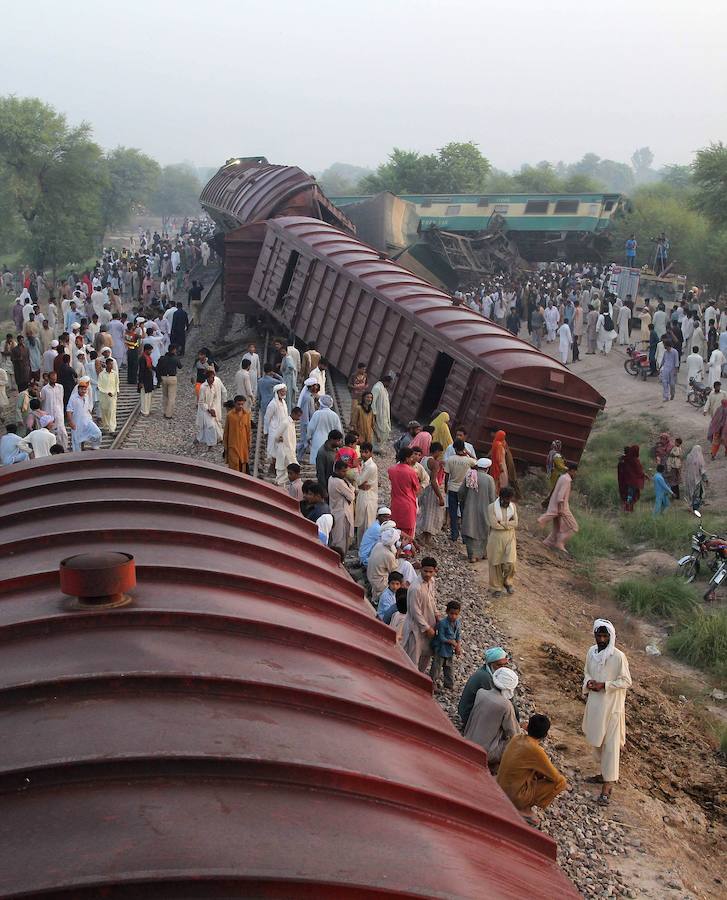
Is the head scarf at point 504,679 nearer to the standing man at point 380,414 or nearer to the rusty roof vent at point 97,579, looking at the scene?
the rusty roof vent at point 97,579

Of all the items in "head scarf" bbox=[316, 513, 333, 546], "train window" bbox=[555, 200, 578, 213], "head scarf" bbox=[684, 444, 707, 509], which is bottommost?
"head scarf" bbox=[684, 444, 707, 509]

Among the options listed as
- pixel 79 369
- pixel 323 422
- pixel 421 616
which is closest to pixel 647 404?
pixel 323 422

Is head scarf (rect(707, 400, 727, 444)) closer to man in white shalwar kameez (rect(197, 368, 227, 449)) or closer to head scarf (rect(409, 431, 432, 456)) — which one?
head scarf (rect(409, 431, 432, 456))

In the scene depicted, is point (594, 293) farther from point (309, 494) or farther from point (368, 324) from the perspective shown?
point (309, 494)

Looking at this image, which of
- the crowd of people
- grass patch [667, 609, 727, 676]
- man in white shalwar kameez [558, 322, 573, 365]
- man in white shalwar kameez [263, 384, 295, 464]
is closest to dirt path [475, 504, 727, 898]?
grass patch [667, 609, 727, 676]

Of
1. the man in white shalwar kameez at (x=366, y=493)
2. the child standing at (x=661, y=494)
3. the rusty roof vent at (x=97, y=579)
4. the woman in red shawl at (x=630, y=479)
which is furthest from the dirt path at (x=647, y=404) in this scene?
the rusty roof vent at (x=97, y=579)

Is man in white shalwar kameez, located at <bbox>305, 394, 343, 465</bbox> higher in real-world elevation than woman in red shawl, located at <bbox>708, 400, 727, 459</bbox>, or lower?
higher

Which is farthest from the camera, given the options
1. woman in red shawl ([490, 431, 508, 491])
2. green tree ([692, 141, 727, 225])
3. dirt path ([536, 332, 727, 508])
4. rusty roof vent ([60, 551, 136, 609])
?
green tree ([692, 141, 727, 225])
